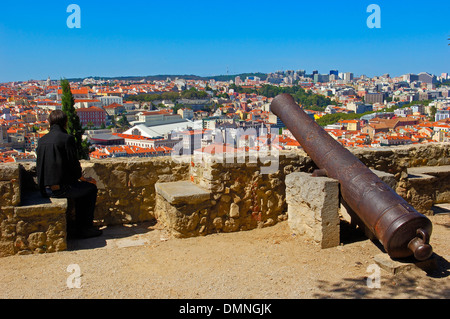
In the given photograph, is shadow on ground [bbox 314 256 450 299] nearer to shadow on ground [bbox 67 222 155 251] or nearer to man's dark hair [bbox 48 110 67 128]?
shadow on ground [bbox 67 222 155 251]

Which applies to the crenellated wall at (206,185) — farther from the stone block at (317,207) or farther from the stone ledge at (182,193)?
the stone block at (317,207)

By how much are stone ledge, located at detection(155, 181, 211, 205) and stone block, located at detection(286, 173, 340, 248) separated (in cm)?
81

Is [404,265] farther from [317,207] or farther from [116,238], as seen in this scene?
[116,238]

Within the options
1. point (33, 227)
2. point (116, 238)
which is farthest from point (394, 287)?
point (33, 227)

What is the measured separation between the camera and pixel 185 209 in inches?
144

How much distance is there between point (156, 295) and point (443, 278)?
189cm

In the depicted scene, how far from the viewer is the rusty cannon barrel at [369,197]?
2680 millimetres

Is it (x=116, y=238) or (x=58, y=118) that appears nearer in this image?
(x=58, y=118)

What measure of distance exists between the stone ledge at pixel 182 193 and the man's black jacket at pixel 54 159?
840mm

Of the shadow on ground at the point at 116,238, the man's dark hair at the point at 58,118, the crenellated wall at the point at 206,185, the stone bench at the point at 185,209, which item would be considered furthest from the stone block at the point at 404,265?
the man's dark hair at the point at 58,118

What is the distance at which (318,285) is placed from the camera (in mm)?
2713

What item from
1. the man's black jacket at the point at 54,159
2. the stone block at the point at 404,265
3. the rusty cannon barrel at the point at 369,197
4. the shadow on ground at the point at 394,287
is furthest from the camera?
the man's black jacket at the point at 54,159

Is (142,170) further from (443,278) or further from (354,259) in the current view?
(443,278)

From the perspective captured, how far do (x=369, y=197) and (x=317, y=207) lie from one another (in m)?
0.54
